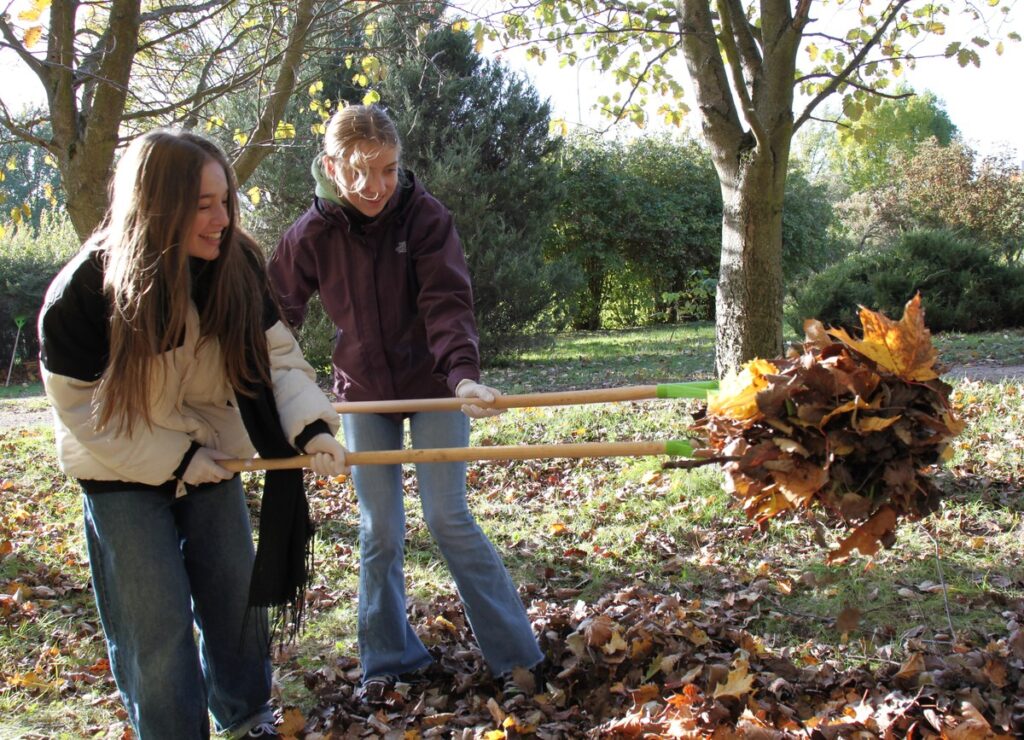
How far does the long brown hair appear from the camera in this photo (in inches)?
103

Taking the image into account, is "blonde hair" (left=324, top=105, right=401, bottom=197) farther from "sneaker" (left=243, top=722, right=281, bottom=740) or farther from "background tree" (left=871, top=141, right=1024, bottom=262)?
"background tree" (left=871, top=141, right=1024, bottom=262)

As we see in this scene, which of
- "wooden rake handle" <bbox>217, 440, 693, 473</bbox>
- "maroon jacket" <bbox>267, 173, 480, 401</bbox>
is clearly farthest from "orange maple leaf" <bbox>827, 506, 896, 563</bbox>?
"maroon jacket" <bbox>267, 173, 480, 401</bbox>

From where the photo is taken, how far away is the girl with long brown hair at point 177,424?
8.65 ft

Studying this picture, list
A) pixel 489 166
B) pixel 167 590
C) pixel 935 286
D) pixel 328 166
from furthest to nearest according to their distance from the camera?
pixel 489 166 → pixel 935 286 → pixel 328 166 → pixel 167 590

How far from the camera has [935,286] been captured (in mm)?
13977

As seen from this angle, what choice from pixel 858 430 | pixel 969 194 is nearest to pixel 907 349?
pixel 858 430

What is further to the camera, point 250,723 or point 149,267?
point 250,723

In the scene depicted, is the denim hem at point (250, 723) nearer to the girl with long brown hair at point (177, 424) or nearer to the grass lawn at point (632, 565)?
the girl with long brown hair at point (177, 424)

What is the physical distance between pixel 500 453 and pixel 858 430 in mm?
1021

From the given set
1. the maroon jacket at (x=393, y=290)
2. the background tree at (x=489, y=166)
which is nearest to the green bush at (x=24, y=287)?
the background tree at (x=489, y=166)

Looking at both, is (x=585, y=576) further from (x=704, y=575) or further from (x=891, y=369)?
(x=891, y=369)

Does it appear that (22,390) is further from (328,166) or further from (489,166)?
(328,166)

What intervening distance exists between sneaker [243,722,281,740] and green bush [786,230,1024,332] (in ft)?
39.3

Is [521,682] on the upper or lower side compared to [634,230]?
lower
